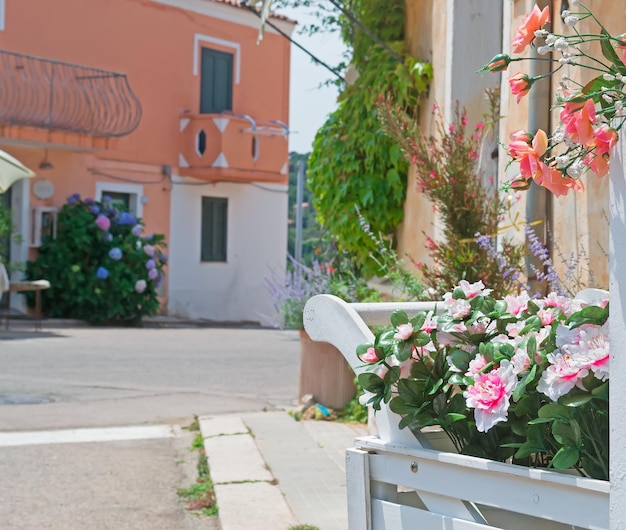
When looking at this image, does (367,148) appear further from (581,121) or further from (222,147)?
(222,147)

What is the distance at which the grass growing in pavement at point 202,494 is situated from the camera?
4914 mm

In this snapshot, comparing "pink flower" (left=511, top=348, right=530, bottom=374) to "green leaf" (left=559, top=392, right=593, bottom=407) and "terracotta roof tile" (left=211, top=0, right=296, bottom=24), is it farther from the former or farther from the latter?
"terracotta roof tile" (left=211, top=0, right=296, bottom=24)

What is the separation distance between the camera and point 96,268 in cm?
Result: 1825

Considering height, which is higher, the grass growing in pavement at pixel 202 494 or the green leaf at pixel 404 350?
the green leaf at pixel 404 350

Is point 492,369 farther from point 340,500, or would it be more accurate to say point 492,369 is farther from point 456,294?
point 340,500

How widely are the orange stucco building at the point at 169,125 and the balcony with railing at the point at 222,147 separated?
3 centimetres

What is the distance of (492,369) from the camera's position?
6.90 feet

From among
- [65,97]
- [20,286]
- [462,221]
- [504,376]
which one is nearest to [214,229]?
[65,97]

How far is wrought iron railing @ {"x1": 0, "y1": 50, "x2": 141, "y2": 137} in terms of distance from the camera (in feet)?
59.8

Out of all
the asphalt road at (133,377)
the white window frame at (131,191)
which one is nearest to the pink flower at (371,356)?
the asphalt road at (133,377)

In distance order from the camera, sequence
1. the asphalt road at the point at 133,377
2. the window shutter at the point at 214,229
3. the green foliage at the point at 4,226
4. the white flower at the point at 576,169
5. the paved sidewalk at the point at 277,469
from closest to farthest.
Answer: the white flower at the point at 576,169 < the paved sidewalk at the point at 277,469 < the asphalt road at the point at 133,377 < the green foliage at the point at 4,226 < the window shutter at the point at 214,229

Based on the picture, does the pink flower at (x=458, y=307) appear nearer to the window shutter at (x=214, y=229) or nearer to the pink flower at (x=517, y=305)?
the pink flower at (x=517, y=305)

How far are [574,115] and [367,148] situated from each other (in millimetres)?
5679

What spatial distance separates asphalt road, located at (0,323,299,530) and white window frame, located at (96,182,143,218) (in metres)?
5.68
